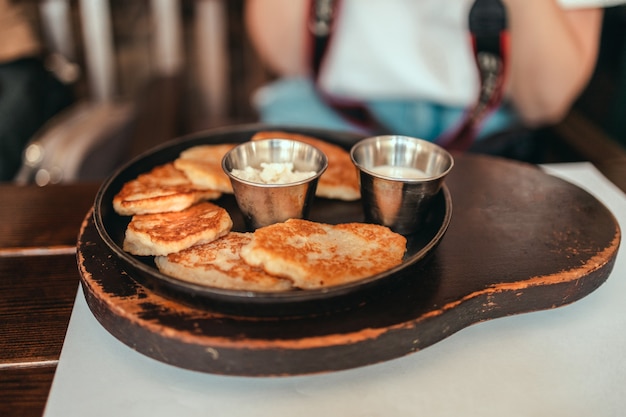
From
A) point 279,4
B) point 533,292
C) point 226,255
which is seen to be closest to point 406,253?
point 533,292

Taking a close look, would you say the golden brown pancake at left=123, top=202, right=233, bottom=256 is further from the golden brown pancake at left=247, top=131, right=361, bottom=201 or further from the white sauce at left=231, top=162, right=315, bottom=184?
the golden brown pancake at left=247, top=131, right=361, bottom=201

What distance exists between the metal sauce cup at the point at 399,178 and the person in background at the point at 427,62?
90 centimetres

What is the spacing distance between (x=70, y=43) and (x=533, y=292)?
2526 millimetres

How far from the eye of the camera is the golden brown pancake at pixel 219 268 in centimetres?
89

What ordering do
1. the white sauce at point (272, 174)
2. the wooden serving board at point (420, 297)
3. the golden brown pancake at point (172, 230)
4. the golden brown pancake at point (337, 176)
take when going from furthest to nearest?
1. the golden brown pancake at point (337, 176)
2. the white sauce at point (272, 174)
3. the golden brown pancake at point (172, 230)
4. the wooden serving board at point (420, 297)

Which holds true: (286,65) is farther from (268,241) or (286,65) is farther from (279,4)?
(268,241)

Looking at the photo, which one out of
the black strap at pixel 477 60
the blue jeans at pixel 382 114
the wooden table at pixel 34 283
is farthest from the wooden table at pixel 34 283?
the black strap at pixel 477 60

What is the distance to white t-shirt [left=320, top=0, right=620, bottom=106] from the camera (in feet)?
6.62

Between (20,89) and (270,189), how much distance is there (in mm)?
1647

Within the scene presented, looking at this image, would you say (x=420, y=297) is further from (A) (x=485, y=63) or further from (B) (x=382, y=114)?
(B) (x=382, y=114)

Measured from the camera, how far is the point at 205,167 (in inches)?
47.6

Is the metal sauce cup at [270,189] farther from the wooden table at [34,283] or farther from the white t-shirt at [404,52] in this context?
→ the white t-shirt at [404,52]

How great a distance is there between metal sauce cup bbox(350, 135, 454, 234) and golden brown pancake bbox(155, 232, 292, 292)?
0.86 feet

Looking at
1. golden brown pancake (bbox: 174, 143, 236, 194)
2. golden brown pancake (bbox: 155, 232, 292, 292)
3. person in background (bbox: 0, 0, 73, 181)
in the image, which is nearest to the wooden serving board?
golden brown pancake (bbox: 155, 232, 292, 292)
